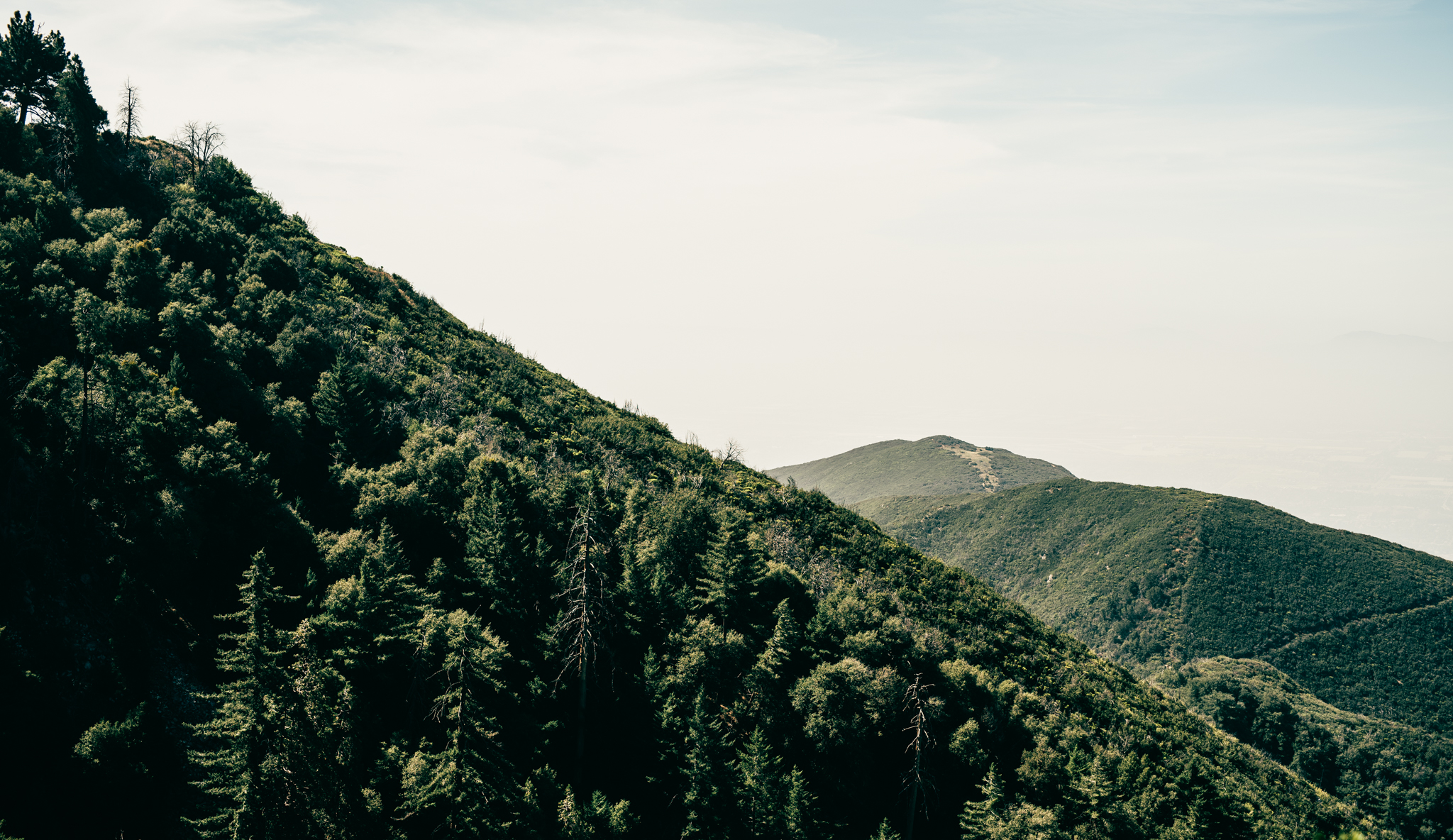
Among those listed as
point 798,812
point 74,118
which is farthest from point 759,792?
point 74,118

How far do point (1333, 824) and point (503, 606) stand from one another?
77783mm

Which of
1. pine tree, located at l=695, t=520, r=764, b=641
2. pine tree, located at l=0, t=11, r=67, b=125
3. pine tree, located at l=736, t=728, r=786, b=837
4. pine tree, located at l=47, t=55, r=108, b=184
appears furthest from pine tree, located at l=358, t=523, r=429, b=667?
pine tree, located at l=0, t=11, r=67, b=125

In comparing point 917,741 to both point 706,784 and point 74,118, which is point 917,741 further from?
point 74,118

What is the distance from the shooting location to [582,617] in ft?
112

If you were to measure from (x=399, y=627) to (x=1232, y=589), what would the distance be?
496 ft

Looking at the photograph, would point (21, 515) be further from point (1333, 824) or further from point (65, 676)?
point (1333, 824)

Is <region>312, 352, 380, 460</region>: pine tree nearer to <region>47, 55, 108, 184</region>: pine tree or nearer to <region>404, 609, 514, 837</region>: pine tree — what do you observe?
<region>404, 609, 514, 837</region>: pine tree

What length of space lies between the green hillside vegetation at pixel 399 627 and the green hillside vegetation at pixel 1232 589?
62.7 metres

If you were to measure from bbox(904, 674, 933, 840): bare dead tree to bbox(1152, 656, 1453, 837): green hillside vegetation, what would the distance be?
8013cm

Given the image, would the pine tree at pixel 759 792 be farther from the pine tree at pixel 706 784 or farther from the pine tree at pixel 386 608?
the pine tree at pixel 386 608

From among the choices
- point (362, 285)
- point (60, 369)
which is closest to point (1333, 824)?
point (60, 369)

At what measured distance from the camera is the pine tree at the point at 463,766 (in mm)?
29609

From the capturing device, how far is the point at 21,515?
3072cm

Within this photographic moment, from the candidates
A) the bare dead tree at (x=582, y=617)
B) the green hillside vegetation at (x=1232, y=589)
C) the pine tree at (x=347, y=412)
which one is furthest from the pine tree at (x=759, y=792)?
the green hillside vegetation at (x=1232, y=589)
